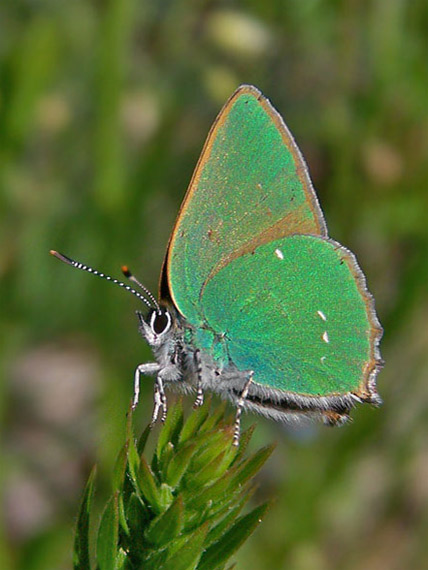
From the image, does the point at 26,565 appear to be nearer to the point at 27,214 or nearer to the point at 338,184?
the point at 27,214

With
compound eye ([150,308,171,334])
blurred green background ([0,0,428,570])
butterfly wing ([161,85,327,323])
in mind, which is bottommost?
blurred green background ([0,0,428,570])

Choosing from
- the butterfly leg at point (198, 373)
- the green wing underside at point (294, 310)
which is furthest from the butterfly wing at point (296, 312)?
the butterfly leg at point (198, 373)

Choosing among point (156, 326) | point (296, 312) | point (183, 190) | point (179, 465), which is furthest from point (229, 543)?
point (183, 190)

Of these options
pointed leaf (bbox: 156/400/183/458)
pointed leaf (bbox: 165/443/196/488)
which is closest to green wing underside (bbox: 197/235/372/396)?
pointed leaf (bbox: 156/400/183/458)

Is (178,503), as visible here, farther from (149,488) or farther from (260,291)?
(260,291)

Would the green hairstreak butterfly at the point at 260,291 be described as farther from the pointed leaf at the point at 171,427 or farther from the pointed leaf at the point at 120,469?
the pointed leaf at the point at 120,469

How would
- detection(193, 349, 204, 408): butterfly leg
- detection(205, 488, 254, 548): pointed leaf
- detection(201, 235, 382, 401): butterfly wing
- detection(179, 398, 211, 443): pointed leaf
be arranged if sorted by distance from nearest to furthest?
detection(205, 488, 254, 548): pointed leaf → detection(179, 398, 211, 443): pointed leaf → detection(193, 349, 204, 408): butterfly leg → detection(201, 235, 382, 401): butterfly wing

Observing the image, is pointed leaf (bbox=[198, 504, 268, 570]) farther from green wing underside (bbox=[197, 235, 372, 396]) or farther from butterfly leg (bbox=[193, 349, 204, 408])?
green wing underside (bbox=[197, 235, 372, 396])

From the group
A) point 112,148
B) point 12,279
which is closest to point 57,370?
point 12,279
